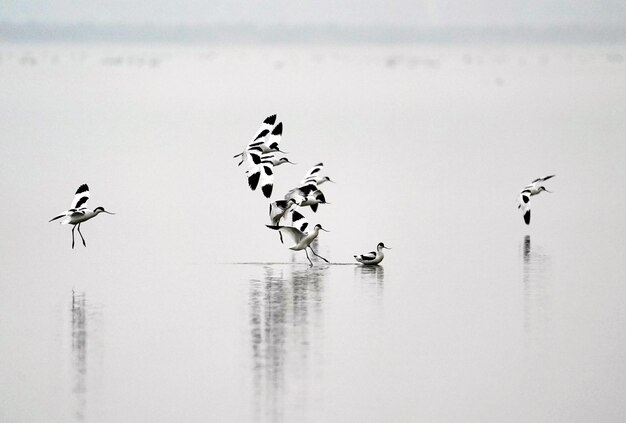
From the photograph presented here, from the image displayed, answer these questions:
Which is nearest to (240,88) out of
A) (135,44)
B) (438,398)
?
(135,44)

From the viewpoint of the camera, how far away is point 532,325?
451 inches

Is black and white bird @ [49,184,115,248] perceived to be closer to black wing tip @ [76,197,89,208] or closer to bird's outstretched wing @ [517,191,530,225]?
black wing tip @ [76,197,89,208]

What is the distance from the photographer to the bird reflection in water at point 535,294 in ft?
36.7

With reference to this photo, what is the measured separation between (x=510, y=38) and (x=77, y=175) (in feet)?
123

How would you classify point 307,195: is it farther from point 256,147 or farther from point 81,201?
point 81,201

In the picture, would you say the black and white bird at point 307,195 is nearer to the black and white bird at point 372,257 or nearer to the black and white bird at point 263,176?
the black and white bird at point 263,176

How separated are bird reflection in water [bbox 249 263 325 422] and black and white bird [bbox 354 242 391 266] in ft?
1.23

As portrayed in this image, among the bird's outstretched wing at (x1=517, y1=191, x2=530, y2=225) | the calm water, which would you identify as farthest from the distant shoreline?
the bird's outstretched wing at (x1=517, y1=191, x2=530, y2=225)

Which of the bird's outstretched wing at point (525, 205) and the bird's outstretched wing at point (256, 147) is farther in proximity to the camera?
the bird's outstretched wing at point (525, 205)

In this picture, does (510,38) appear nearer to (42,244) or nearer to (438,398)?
(42,244)

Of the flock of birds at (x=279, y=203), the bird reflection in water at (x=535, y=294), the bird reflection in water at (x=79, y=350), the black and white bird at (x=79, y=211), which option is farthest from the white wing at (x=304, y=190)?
the bird reflection in water at (x=79, y=350)

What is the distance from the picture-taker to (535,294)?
41.3 ft

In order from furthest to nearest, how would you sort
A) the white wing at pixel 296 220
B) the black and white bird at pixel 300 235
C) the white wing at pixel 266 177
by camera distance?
the white wing at pixel 266 177
the white wing at pixel 296 220
the black and white bird at pixel 300 235

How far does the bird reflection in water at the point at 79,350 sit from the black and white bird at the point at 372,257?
8.51 feet
